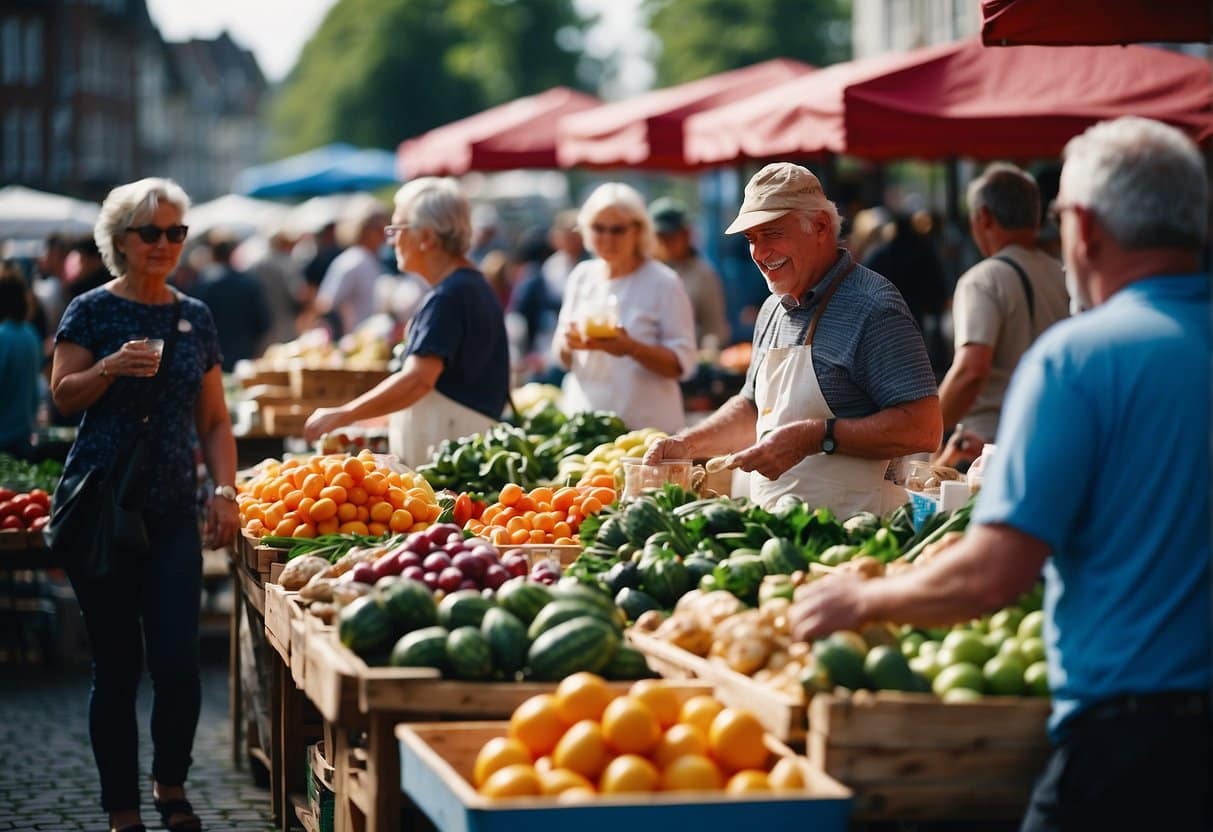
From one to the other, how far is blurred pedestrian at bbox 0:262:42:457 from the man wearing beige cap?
598cm

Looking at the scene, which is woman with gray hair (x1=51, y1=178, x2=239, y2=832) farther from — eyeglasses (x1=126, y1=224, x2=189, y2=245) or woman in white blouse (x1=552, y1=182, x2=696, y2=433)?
woman in white blouse (x1=552, y1=182, x2=696, y2=433)

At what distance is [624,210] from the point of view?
8.41m

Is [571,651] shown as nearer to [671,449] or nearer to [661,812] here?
[661,812]

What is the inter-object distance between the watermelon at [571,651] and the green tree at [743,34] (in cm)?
5905

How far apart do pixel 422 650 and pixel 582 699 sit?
1.73ft

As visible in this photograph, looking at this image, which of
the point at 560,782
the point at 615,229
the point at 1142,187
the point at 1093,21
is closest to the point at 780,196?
the point at 1093,21

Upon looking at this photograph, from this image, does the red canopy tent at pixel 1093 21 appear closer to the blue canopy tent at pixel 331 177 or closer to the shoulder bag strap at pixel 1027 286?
the shoulder bag strap at pixel 1027 286

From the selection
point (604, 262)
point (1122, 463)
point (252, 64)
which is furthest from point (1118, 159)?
point (252, 64)

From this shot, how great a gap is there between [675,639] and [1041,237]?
5285 millimetres

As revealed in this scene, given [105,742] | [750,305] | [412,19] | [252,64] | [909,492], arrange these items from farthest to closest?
1. [252,64]
2. [412,19]
3. [750,305]
4. [105,742]
5. [909,492]

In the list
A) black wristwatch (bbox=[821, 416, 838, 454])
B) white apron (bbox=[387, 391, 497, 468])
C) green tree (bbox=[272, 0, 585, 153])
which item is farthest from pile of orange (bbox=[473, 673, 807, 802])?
green tree (bbox=[272, 0, 585, 153])

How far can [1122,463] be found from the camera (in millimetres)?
3162

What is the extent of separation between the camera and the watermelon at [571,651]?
13.1 ft

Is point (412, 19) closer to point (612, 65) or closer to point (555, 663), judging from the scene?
point (612, 65)
